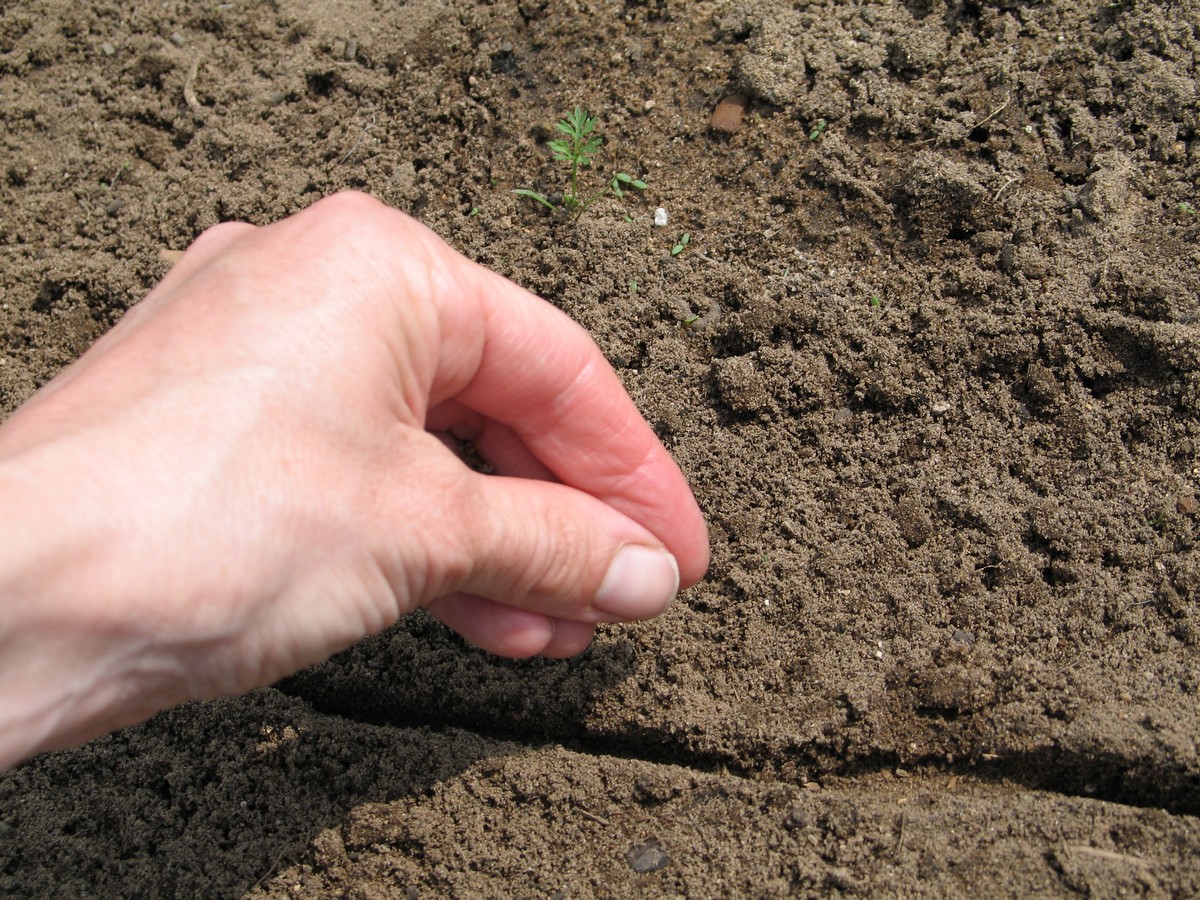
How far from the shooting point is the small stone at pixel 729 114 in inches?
113

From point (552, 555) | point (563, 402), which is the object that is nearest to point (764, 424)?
point (563, 402)

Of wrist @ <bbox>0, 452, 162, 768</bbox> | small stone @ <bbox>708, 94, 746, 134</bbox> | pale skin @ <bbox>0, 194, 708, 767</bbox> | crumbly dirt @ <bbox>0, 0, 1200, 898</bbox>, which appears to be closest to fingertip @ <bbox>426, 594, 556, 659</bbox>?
pale skin @ <bbox>0, 194, 708, 767</bbox>

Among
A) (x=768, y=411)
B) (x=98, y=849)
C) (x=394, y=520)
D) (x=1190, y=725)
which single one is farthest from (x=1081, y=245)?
(x=98, y=849)

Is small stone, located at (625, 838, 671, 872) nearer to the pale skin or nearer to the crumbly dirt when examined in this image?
the crumbly dirt

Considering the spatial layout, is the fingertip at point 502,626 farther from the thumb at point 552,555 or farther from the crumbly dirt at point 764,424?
the crumbly dirt at point 764,424

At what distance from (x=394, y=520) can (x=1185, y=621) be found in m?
1.89

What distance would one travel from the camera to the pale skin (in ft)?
4.66

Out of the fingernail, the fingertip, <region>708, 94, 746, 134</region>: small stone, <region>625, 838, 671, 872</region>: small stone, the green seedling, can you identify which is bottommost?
<region>625, 838, 671, 872</region>: small stone

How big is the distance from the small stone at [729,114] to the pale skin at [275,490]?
48.4 inches

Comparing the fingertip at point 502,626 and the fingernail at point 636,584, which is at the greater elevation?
the fingernail at point 636,584

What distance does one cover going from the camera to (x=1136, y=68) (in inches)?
106

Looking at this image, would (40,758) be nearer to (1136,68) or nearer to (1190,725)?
(1190,725)

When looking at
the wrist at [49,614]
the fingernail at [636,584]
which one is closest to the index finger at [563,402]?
the fingernail at [636,584]

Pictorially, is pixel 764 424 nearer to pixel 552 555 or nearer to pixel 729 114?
pixel 552 555
